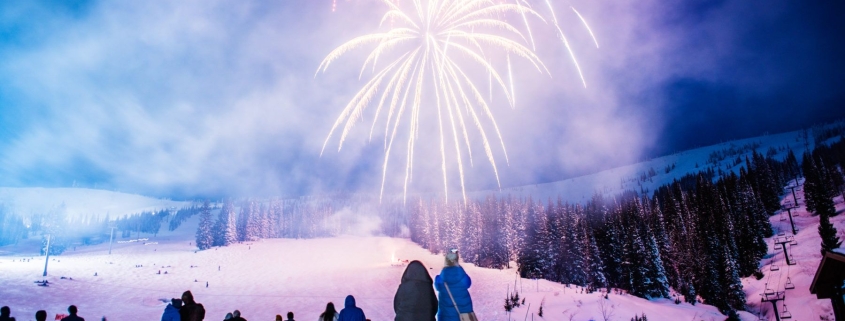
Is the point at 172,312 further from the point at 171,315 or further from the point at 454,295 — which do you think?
the point at 454,295

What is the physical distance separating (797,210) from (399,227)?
110321 millimetres

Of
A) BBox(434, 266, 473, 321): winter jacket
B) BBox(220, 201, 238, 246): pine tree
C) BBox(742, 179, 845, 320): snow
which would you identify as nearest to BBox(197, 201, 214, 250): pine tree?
BBox(220, 201, 238, 246): pine tree

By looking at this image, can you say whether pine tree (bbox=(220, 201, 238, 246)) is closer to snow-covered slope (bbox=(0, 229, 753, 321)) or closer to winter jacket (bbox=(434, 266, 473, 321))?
snow-covered slope (bbox=(0, 229, 753, 321))

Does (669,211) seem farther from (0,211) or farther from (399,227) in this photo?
(0,211)

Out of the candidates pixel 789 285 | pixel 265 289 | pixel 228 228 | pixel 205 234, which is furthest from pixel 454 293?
pixel 228 228

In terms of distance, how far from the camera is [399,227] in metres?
144

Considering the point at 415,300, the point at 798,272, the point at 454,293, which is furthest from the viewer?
the point at 798,272

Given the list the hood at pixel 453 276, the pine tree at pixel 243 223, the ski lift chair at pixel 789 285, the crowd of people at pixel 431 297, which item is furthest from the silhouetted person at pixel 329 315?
the pine tree at pixel 243 223

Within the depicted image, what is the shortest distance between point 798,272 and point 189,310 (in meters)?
64.5

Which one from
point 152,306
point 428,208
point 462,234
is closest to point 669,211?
point 462,234

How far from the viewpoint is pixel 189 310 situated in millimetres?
8539

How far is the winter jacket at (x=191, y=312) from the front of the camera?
8.45 metres

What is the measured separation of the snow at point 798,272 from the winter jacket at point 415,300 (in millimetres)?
42215

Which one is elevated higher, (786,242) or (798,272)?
(786,242)
